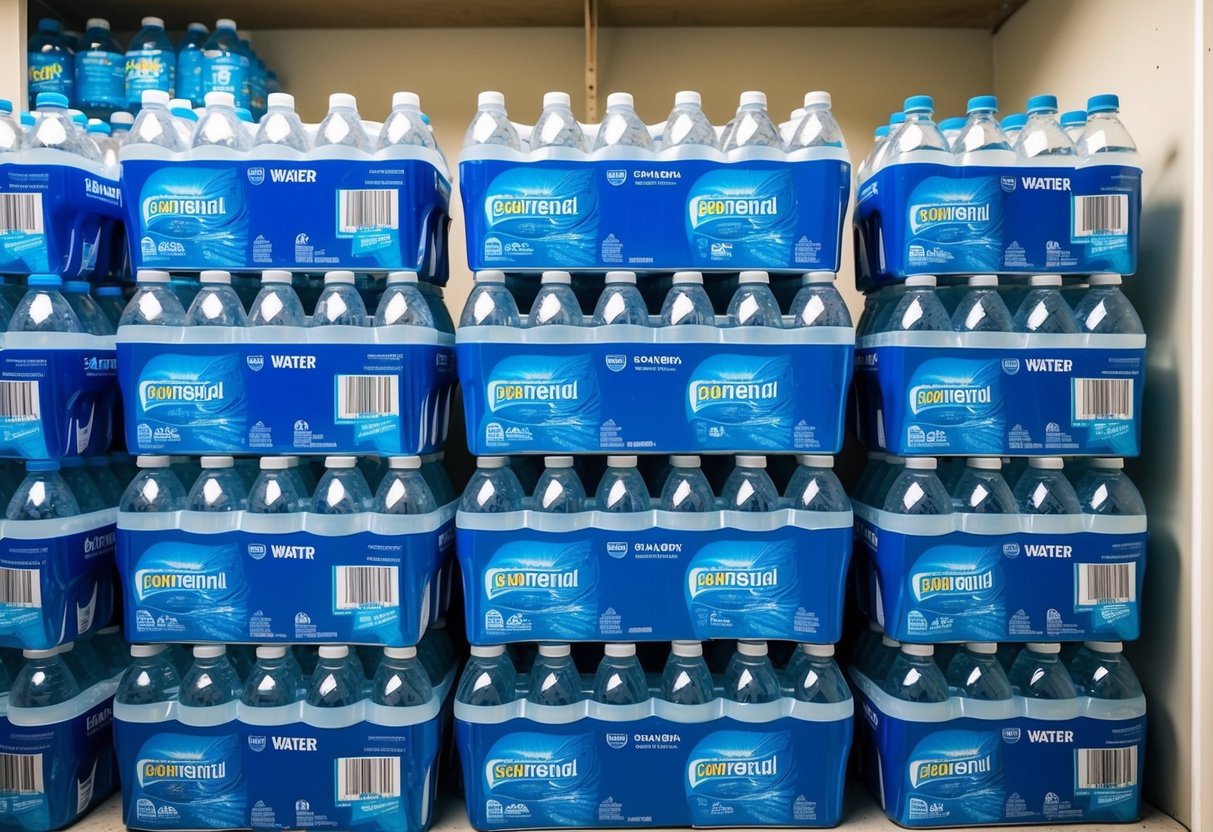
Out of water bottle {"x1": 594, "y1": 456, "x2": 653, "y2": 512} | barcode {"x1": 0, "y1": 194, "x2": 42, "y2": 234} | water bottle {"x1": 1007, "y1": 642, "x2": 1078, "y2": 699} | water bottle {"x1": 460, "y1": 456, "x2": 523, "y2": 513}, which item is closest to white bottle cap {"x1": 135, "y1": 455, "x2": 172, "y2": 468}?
barcode {"x1": 0, "y1": 194, "x2": 42, "y2": 234}

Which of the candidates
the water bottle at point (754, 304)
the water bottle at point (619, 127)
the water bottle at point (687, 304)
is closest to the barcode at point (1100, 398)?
the water bottle at point (754, 304)

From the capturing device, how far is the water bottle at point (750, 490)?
5.15 feet

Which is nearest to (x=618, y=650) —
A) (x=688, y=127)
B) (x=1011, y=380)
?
(x=1011, y=380)

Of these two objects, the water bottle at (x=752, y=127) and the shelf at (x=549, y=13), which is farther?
the shelf at (x=549, y=13)

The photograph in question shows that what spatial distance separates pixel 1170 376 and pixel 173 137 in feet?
6.20

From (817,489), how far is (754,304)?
36 cm

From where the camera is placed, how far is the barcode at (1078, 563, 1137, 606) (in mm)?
1543

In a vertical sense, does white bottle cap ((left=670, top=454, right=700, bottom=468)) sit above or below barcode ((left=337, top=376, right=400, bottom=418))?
below

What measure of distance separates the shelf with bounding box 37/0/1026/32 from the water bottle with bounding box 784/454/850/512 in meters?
1.15

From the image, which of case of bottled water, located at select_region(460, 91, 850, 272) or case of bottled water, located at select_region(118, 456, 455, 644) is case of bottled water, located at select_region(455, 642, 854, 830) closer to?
case of bottled water, located at select_region(118, 456, 455, 644)

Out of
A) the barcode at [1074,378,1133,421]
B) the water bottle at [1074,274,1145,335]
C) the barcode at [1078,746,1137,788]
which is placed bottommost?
the barcode at [1078,746,1137,788]

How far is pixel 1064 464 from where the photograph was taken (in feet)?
5.49

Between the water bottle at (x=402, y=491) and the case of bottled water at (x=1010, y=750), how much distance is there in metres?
0.93

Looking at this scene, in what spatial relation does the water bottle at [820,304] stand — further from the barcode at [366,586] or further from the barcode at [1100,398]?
the barcode at [366,586]
